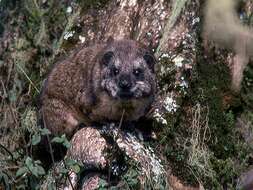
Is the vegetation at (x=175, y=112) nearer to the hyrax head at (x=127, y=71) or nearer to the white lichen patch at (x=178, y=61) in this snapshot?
the white lichen patch at (x=178, y=61)

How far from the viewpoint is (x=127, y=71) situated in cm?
762

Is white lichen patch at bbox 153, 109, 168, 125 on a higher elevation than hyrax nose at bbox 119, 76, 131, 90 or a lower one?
lower

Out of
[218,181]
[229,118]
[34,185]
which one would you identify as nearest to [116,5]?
[229,118]

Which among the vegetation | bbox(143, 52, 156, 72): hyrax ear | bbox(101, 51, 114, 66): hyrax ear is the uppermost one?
bbox(143, 52, 156, 72): hyrax ear

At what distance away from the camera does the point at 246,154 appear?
887cm

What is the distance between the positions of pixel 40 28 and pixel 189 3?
2.26m

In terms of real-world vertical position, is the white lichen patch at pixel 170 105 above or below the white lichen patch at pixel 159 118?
above

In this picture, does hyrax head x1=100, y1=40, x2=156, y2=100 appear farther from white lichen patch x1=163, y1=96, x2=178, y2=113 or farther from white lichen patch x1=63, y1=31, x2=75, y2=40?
white lichen patch x1=63, y1=31, x2=75, y2=40

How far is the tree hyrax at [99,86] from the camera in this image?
7.64 m

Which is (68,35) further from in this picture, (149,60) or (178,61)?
(149,60)

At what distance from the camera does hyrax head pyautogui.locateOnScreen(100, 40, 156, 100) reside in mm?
7520

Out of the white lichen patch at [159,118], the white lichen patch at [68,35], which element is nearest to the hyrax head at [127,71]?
the white lichen patch at [159,118]

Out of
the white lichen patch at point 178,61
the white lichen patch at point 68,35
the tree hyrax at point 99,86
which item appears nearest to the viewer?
the tree hyrax at point 99,86

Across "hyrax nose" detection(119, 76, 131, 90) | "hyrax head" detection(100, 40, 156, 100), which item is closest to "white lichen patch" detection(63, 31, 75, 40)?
"hyrax head" detection(100, 40, 156, 100)
